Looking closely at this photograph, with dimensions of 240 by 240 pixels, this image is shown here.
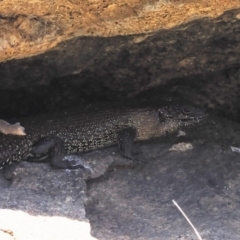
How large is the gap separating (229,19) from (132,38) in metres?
0.57

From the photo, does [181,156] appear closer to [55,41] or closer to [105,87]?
[105,87]

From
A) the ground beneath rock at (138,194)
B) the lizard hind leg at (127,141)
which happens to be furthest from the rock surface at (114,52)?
the ground beneath rock at (138,194)

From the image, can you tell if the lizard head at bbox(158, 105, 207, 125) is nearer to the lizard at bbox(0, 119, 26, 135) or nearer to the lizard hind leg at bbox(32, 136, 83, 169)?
the lizard hind leg at bbox(32, 136, 83, 169)

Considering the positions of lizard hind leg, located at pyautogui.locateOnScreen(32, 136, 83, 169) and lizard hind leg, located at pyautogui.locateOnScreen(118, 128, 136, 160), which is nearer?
lizard hind leg, located at pyautogui.locateOnScreen(32, 136, 83, 169)

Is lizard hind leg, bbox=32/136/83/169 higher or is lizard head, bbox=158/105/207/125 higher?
lizard head, bbox=158/105/207/125

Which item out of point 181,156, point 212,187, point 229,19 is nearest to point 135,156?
point 181,156

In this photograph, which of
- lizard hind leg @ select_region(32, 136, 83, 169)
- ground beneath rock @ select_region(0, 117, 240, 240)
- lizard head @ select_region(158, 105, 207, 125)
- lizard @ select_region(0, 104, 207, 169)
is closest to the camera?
ground beneath rock @ select_region(0, 117, 240, 240)

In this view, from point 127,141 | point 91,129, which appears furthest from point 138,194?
point 91,129

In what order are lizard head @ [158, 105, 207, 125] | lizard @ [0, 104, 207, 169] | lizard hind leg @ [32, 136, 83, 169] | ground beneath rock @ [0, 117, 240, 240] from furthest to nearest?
lizard head @ [158, 105, 207, 125], lizard @ [0, 104, 207, 169], lizard hind leg @ [32, 136, 83, 169], ground beneath rock @ [0, 117, 240, 240]

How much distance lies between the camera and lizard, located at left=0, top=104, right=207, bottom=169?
11.9ft

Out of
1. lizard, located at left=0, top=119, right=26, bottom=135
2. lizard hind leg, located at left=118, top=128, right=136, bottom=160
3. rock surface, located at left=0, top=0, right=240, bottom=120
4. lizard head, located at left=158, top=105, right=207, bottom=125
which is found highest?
rock surface, located at left=0, top=0, right=240, bottom=120

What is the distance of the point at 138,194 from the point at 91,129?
87cm

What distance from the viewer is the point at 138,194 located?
10.6 feet

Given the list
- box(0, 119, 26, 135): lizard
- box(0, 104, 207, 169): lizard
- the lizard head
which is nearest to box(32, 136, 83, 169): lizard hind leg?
box(0, 104, 207, 169): lizard
